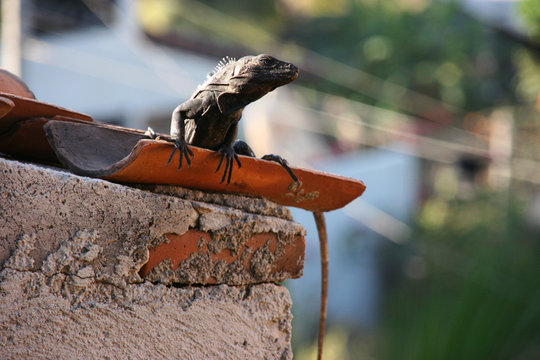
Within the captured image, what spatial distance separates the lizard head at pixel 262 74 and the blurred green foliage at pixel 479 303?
2.94 metres

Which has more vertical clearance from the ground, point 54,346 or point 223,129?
point 223,129

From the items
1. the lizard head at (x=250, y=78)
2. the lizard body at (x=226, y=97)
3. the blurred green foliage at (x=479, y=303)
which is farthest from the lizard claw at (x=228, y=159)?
the blurred green foliage at (x=479, y=303)

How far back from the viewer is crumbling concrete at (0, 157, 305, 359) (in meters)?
1.22

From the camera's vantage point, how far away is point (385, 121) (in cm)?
1110

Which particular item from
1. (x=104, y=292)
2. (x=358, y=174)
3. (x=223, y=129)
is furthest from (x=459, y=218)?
(x=104, y=292)

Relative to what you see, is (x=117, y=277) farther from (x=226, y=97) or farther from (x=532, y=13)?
(x=532, y=13)

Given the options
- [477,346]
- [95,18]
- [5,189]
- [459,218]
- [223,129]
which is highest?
[95,18]

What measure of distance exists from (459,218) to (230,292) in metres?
4.96

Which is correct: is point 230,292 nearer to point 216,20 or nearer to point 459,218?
point 459,218

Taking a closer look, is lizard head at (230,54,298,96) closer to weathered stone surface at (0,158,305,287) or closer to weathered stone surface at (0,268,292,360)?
weathered stone surface at (0,158,305,287)

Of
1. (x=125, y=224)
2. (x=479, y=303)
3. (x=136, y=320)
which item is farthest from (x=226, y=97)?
(x=479, y=303)

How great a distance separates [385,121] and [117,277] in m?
10.1

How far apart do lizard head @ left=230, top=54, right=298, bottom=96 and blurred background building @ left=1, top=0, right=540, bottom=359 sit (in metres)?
2.96

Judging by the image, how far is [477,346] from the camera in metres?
4.05
